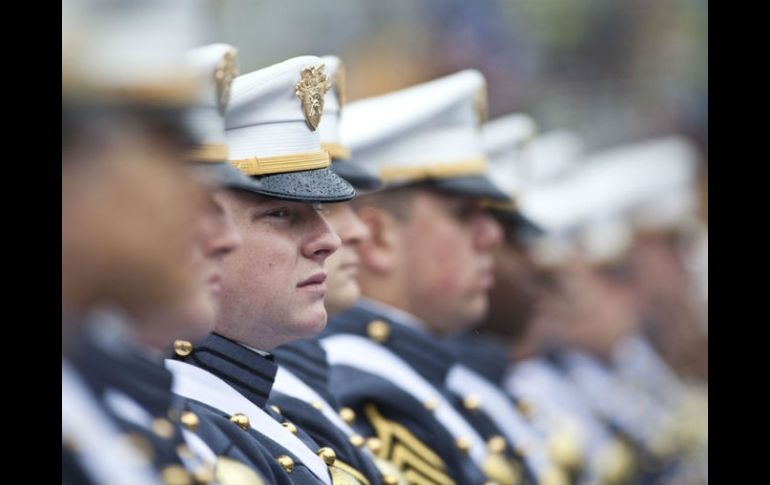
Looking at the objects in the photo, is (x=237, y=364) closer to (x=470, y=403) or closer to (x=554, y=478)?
(x=470, y=403)

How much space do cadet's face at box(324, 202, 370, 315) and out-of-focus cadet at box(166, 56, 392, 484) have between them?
499 mm

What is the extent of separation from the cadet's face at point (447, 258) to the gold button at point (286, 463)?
1.66m

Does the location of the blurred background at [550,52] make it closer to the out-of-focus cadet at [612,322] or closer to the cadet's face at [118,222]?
the out-of-focus cadet at [612,322]

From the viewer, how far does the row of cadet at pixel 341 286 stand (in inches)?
92.7

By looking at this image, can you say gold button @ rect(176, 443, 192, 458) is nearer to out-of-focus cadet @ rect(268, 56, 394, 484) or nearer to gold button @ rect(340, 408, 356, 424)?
out-of-focus cadet @ rect(268, 56, 394, 484)

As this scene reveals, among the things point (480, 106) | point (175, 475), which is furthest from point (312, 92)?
point (480, 106)

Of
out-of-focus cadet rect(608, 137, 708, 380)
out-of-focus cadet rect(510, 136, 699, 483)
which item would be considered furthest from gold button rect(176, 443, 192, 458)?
out-of-focus cadet rect(608, 137, 708, 380)

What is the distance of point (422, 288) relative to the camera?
16.5ft

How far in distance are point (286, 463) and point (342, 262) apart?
0.76 metres

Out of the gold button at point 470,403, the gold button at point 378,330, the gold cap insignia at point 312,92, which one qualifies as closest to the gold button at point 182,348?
the gold cap insignia at point 312,92

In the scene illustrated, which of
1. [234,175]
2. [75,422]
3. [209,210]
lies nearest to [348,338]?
[234,175]

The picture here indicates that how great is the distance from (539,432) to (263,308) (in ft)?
9.97
